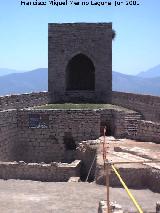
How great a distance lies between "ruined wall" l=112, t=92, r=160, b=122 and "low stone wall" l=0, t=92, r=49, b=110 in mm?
4179

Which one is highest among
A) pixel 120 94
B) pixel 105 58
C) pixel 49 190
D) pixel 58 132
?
pixel 105 58

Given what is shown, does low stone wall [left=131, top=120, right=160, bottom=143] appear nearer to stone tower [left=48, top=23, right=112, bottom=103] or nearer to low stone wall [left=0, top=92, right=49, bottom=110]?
low stone wall [left=0, top=92, right=49, bottom=110]

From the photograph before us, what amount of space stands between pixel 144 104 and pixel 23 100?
232 inches

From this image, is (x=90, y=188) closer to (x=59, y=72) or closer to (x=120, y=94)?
(x=120, y=94)

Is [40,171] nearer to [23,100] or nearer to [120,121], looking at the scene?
[120,121]

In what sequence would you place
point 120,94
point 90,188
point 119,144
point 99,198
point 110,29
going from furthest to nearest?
point 110,29 < point 120,94 < point 119,144 < point 90,188 < point 99,198

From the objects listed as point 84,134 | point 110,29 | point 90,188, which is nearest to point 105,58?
point 110,29

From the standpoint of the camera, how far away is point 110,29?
2784 cm

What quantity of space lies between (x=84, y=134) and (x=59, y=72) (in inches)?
291

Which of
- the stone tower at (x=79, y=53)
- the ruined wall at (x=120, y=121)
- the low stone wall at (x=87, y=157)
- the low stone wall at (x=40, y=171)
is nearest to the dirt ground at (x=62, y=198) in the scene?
the low stone wall at (x=40, y=171)

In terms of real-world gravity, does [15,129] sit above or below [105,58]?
below

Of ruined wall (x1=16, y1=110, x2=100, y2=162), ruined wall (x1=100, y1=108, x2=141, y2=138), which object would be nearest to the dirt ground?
ruined wall (x1=16, y1=110, x2=100, y2=162)

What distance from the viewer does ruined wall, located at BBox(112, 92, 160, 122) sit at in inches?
848

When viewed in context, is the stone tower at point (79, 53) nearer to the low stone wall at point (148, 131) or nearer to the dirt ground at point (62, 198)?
the low stone wall at point (148, 131)
